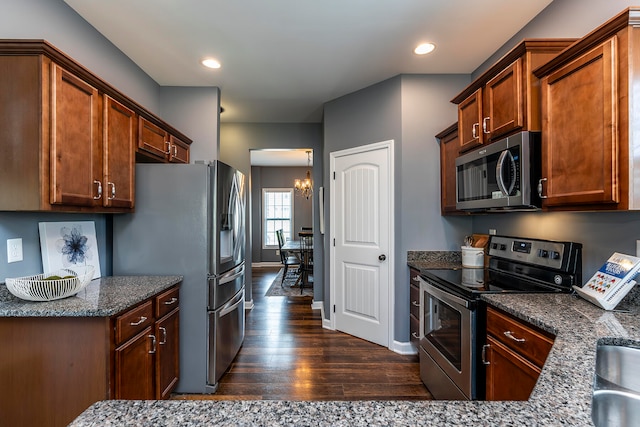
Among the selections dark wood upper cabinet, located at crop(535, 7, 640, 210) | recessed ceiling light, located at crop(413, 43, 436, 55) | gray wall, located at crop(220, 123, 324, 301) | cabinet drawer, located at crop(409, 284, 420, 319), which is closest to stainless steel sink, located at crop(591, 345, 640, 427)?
dark wood upper cabinet, located at crop(535, 7, 640, 210)

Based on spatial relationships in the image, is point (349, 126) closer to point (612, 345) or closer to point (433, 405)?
point (612, 345)

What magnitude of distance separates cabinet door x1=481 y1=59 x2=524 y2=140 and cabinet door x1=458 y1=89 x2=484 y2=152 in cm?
5

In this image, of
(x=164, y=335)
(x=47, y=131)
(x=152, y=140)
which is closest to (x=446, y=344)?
(x=164, y=335)

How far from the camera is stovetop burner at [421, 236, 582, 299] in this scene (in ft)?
5.90

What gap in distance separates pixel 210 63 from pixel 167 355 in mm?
2446

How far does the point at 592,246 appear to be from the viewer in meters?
1.74

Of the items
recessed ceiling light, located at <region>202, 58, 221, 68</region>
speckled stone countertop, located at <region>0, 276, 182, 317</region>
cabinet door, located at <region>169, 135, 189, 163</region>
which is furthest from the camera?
cabinet door, located at <region>169, 135, 189, 163</region>

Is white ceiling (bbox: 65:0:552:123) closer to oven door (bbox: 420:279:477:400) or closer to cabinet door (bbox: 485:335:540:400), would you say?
oven door (bbox: 420:279:477:400)

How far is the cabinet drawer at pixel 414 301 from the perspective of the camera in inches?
110

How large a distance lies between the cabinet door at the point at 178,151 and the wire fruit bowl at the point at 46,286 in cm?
141

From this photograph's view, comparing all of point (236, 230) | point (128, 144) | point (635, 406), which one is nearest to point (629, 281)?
point (635, 406)

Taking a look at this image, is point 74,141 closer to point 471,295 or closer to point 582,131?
point 471,295

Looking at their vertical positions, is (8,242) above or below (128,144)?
below

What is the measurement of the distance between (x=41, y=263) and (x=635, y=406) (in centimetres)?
288
